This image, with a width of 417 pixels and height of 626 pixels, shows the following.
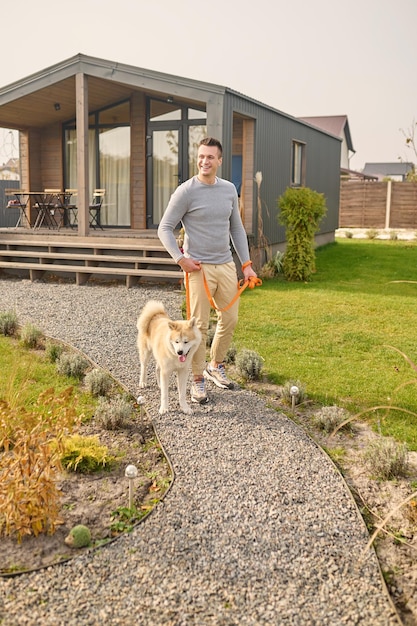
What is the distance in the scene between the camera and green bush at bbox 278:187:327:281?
11359mm

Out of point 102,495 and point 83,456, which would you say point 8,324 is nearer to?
point 83,456

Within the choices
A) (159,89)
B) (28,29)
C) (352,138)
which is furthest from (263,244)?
(352,138)

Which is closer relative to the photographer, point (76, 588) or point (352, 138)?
point (76, 588)

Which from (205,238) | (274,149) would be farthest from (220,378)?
(274,149)

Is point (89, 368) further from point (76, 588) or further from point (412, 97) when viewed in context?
point (412, 97)

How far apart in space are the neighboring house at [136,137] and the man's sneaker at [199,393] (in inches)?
246

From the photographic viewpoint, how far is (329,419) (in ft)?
14.7

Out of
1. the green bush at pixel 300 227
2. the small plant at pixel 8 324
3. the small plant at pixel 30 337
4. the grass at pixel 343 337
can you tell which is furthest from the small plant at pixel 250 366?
the green bush at pixel 300 227

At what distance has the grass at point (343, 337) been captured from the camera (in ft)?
16.9

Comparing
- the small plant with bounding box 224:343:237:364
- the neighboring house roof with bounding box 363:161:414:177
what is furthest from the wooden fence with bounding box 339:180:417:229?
the neighboring house roof with bounding box 363:161:414:177

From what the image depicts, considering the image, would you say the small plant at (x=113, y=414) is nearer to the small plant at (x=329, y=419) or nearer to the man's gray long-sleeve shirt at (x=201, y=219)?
the man's gray long-sleeve shirt at (x=201, y=219)

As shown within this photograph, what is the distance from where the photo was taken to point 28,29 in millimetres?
12469

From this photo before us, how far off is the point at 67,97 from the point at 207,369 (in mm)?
9106

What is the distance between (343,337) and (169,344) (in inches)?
133
